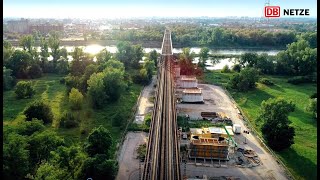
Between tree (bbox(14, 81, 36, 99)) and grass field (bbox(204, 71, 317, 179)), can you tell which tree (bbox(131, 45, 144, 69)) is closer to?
grass field (bbox(204, 71, 317, 179))

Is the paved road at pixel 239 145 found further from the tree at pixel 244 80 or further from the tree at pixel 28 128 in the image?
the tree at pixel 28 128

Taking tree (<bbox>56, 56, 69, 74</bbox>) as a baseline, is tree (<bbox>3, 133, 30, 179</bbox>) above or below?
below

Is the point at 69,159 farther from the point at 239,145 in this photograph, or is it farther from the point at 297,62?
the point at 297,62

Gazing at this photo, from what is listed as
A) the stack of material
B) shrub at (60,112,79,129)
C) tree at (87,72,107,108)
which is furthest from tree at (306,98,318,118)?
shrub at (60,112,79,129)

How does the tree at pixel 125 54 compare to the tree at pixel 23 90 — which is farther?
the tree at pixel 125 54

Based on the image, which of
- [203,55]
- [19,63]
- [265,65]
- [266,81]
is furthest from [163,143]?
[203,55]

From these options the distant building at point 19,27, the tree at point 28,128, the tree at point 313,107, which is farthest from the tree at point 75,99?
the distant building at point 19,27
